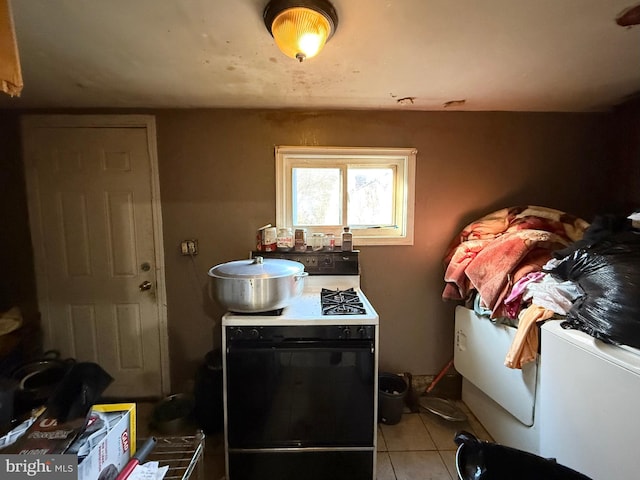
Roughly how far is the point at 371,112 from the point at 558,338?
1646 mm

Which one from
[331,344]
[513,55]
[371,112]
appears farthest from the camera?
[371,112]

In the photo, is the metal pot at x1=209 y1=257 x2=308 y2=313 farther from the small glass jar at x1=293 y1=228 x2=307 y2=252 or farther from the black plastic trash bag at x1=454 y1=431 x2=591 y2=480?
Result: the black plastic trash bag at x1=454 y1=431 x2=591 y2=480

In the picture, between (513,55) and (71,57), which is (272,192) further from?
(513,55)

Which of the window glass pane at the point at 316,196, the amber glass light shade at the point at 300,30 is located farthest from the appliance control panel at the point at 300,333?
the amber glass light shade at the point at 300,30

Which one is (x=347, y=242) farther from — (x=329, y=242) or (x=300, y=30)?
(x=300, y=30)

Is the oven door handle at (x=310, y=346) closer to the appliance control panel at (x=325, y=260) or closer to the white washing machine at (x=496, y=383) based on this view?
the appliance control panel at (x=325, y=260)

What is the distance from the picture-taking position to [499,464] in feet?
3.58

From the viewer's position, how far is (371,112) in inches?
82.4

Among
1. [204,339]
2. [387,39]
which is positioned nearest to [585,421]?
[387,39]

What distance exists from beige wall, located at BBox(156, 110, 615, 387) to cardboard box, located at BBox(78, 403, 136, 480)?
51.4 inches

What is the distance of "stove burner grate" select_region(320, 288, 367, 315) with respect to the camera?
1545 millimetres

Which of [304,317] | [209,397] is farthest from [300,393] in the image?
[209,397]

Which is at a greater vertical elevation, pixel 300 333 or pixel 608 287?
pixel 608 287

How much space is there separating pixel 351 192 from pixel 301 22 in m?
1.31
